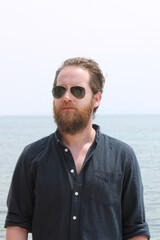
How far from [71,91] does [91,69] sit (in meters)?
0.30

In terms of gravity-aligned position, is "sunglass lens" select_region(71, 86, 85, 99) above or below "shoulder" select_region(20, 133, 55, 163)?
above

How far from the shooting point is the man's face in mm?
4324

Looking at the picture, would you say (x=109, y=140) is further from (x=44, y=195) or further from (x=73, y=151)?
(x=44, y=195)

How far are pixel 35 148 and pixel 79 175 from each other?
1.35 ft

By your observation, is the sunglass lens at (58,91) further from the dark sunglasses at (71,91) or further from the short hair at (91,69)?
the short hair at (91,69)

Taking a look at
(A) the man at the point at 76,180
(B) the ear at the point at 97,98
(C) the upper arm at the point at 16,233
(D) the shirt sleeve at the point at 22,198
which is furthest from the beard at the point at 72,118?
(C) the upper arm at the point at 16,233

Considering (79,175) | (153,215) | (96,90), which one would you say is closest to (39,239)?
(79,175)

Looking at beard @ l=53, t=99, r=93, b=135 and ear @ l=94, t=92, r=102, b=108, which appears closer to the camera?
beard @ l=53, t=99, r=93, b=135

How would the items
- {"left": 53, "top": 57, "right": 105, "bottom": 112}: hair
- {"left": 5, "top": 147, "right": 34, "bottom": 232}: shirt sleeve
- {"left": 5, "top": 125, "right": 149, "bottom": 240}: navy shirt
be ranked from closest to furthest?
{"left": 5, "top": 125, "right": 149, "bottom": 240}: navy shirt → {"left": 5, "top": 147, "right": 34, "bottom": 232}: shirt sleeve → {"left": 53, "top": 57, "right": 105, "bottom": 112}: hair

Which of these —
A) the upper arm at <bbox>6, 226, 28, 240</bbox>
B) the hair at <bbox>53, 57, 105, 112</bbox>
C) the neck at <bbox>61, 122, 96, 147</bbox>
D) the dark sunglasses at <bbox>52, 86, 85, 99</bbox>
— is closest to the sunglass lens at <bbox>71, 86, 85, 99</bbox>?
the dark sunglasses at <bbox>52, 86, 85, 99</bbox>

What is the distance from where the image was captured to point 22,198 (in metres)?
4.41

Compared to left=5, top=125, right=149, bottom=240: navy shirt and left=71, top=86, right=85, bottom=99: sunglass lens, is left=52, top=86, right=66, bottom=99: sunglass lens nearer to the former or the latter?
left=71, top=86, right=85, bottom=99: sunglass lens

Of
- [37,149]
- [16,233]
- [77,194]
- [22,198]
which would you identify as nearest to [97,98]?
[37,149]

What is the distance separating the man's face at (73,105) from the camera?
14.2 ft
